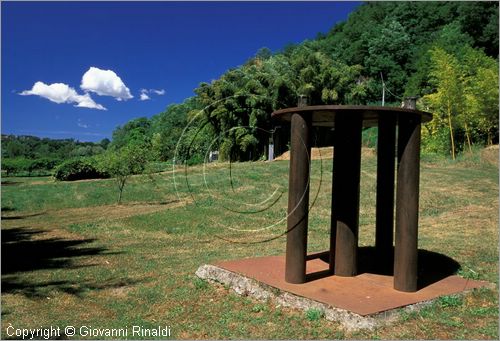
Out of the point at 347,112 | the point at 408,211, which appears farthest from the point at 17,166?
the point at 408,211

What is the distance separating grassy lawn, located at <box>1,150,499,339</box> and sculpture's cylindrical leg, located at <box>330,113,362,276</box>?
1630 millimetres

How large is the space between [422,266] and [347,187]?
248 centimetres

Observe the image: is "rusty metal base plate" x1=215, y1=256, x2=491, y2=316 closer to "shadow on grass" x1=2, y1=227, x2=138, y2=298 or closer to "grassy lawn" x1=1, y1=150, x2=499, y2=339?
"grassy lawn" x1=1, y1=150, x2=499, y2=339

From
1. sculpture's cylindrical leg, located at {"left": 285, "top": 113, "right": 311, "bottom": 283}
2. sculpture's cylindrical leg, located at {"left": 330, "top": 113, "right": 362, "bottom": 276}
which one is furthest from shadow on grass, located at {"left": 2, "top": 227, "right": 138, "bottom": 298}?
sculpture's cylindrical leg, located at {"left": 330, "top": 113, "right": 362, "bottom": 276}

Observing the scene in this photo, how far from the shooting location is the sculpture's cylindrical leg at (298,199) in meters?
6.89

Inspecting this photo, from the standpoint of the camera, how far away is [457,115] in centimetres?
A: 3188

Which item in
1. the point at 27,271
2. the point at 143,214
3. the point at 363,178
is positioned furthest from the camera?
the point at 363,178

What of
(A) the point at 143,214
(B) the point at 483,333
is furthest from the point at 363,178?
(B) the point at 483,333

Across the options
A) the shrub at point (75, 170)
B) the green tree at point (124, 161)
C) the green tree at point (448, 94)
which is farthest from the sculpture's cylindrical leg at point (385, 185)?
the shrub at point (75, 170)

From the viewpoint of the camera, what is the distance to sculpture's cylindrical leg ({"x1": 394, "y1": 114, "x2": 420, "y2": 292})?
22.0 feet

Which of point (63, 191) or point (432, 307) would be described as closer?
point (432, 307)

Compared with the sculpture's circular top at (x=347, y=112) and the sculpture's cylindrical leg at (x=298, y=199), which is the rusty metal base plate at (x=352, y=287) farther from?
the sculpture's circular top at (x=347, y=112)

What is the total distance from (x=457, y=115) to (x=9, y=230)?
28536mm

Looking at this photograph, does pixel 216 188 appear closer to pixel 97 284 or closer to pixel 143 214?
pixel 143 214
